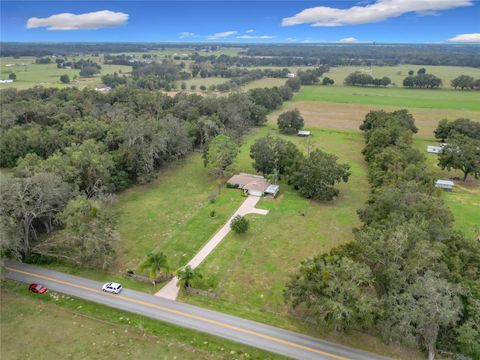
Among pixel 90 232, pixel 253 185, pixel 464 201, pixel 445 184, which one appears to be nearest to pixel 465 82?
pixel 445 184

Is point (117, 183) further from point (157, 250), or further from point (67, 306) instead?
point (67, 306)

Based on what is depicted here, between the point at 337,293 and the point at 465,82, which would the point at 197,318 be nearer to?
the point at 337,293

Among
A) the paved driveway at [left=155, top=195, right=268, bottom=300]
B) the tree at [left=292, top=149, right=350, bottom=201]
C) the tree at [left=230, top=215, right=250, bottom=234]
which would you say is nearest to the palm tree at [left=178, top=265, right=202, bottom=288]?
the paved driveway at [left=155, top=195, right=268, bottom=300]

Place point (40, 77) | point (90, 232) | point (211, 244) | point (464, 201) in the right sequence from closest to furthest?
point (90, 232)
point (211, 244)
point (464, 201)
point (40, 77)

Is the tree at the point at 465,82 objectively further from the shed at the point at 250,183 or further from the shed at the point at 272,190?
the shed at the point at 272,190

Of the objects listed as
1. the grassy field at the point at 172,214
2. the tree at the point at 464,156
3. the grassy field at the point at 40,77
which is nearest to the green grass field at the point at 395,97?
the tree at the point at 464,156
